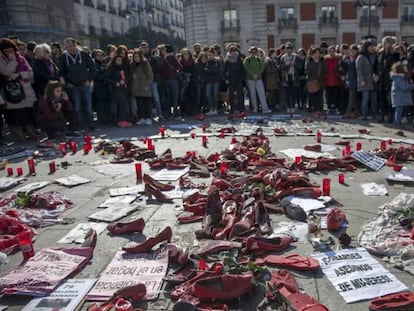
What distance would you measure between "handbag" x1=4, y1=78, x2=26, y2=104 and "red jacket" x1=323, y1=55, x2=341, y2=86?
8.62 meters

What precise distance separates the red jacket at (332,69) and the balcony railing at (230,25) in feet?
113

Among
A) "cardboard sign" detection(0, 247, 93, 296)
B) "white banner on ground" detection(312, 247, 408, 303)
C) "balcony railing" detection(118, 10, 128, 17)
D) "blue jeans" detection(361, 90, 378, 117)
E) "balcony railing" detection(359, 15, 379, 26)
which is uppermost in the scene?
"balcony railing" detection(118, 10, 128, 17)

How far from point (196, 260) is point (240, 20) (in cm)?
4476

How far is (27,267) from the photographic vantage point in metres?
3.64

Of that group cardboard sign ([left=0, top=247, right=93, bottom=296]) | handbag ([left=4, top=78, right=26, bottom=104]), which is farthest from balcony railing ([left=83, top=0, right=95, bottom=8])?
cardboard sign ([left=0, top=247, right=93, bottom=296])

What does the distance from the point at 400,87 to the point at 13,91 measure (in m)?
9.09

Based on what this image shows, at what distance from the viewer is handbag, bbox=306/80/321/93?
1261 centimetres

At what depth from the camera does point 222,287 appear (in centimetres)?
301

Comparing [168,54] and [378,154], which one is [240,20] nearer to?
[168,54]

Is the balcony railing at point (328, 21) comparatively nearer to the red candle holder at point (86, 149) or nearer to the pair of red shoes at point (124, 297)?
the red candle holder at point (86, 149)

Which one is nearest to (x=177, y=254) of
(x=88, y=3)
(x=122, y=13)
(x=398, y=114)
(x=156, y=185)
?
(x=156, y=185)

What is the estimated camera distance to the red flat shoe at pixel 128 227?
432cm

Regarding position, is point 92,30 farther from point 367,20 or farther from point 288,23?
point 367,20

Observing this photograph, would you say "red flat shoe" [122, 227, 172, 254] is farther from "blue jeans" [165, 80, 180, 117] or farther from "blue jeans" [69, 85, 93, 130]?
"blue jeans" [165, 80, 180, 117]
